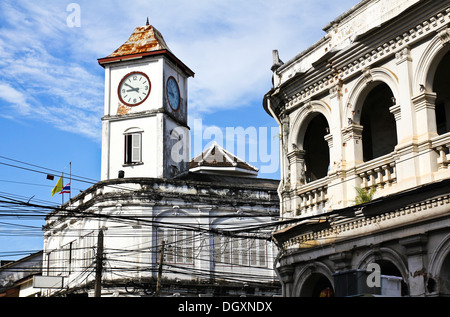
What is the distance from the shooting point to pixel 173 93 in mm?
39531

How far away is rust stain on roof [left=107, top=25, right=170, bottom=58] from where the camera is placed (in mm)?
38859

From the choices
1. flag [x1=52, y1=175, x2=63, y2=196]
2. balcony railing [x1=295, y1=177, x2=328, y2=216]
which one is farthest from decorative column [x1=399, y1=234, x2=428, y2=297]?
flag [x1=52, y1=175, x2=63, y2=196]

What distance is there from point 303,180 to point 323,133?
6.63 ft

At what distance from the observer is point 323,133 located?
69.8ft

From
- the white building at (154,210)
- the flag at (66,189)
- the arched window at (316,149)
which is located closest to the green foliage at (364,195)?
the arched window at (316,149)

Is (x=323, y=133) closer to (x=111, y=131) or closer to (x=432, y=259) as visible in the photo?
(x=432, y=259)

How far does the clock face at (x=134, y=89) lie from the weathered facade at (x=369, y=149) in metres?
17.7

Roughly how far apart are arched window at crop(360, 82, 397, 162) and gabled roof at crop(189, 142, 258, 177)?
1004 inches

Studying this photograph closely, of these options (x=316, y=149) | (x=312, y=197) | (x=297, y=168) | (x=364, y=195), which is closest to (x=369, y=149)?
(x=316, y=149)

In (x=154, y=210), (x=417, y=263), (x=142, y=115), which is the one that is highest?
(x=142, y=115)

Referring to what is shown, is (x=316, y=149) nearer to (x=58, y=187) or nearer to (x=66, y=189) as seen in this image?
(x=66, y=189)

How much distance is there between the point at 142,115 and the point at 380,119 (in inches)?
816

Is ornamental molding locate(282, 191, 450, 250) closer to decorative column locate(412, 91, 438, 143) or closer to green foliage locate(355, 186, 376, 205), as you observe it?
green foliage locate(355, 186, 376, 205)
